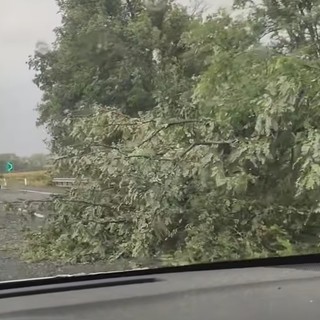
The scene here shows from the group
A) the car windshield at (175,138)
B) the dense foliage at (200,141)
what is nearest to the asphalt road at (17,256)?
the car windshield at (175,138)

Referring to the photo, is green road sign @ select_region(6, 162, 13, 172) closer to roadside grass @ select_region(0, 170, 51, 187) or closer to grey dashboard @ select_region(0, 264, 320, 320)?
roadside grass @ select_region(0, 170, 51, 187)

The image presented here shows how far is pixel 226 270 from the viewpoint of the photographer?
1.95m

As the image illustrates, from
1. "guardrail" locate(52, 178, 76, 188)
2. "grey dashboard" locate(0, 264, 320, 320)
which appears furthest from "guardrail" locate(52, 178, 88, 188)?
"grey dashboard" locate(0, 264, 320, 320)

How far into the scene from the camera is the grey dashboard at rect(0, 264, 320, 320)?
150 cm

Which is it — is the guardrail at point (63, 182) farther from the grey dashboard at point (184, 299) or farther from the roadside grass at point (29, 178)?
the grey dashboard at point (184, 299)

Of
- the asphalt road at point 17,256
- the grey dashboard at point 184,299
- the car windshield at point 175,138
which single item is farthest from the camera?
the car windshield at point 175,138

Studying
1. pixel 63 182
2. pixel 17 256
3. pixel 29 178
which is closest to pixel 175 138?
pixel 63 182

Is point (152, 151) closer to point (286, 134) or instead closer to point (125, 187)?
point (125, 187)

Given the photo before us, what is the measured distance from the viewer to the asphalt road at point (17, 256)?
1.76 meters

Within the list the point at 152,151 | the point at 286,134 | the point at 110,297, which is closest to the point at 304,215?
the point at 286,134

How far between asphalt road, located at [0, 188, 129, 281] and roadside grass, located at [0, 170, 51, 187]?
2cm

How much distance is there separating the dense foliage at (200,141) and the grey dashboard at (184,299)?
0.27 m

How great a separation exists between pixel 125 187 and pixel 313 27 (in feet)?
2.82

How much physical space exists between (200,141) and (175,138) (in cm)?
9
